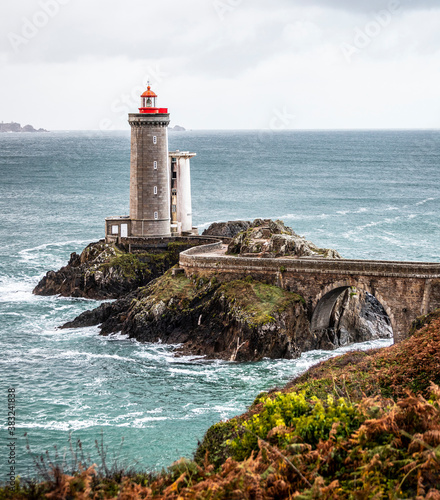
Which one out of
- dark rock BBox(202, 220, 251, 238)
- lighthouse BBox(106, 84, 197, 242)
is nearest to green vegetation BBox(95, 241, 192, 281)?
lighthouse BBox(106, 84, 197, 242)

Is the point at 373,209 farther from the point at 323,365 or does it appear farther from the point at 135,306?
the point at 323,365

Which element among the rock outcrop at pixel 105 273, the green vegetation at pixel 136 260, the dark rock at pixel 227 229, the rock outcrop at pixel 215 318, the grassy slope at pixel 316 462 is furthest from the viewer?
the dark rock at pixel 227 229

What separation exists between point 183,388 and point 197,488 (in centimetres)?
2281

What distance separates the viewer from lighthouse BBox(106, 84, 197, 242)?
5997 cm

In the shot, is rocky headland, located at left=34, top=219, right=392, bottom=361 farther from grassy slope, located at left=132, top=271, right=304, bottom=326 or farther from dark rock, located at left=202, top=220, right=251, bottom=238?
dark rock, located at left=202, top=220, right=251, bottom=238

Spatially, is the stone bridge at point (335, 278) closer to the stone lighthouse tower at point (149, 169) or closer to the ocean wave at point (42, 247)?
the stone lighthouse tower at point (149, 169)

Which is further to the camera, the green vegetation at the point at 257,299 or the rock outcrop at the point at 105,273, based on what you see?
the rock outcrop at the point at 105,273

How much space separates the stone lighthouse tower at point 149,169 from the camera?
59906 mm

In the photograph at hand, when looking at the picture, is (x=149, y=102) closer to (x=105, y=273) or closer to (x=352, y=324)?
(x=105, y=273)

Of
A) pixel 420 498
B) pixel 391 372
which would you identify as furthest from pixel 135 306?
pixel 420 498

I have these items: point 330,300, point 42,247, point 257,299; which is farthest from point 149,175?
point 42,247

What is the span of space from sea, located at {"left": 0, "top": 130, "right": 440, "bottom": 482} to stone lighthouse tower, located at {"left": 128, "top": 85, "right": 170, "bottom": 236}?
9.96m

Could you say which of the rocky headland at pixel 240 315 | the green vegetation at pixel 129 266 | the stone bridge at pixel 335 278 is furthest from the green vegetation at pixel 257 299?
the green vegetation at pixel 129 266

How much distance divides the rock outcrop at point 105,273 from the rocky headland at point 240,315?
6.59 m
